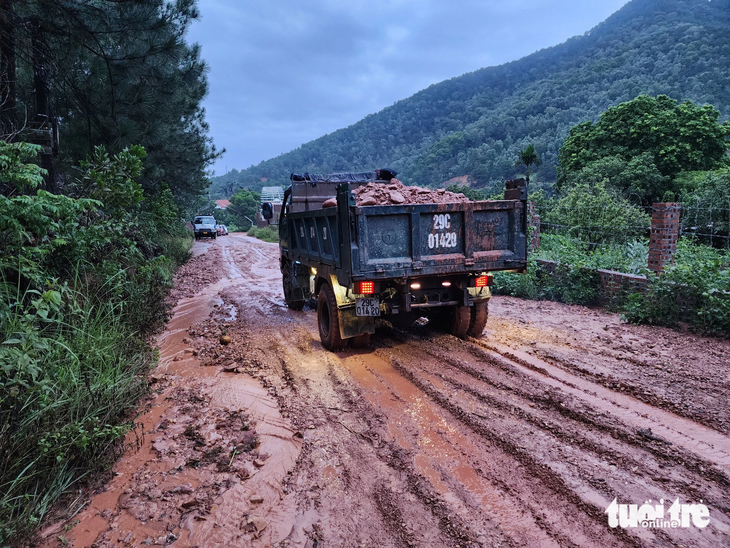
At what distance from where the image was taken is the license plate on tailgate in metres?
5.34

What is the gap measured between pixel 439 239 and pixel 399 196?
0.75 meters

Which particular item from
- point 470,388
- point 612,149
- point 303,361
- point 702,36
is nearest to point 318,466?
point 470,388

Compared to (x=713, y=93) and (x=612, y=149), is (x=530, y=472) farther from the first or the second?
(x=713, y=93)

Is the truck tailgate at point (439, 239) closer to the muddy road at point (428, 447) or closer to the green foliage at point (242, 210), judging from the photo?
the muddy road at point (428, 447)

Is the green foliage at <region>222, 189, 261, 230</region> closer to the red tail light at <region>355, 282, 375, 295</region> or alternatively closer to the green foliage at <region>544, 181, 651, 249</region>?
the green foliage at <region>544, 181, 651, 249</region>

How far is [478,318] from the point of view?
6.17 metres

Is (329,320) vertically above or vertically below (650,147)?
below

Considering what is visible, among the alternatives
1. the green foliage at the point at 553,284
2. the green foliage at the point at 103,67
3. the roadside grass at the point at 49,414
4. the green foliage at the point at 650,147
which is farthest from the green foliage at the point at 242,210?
the roadside grass at the point at 49,414

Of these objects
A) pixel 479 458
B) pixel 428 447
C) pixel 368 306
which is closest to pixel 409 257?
pixel 368 306

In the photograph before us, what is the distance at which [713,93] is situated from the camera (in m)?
44.4

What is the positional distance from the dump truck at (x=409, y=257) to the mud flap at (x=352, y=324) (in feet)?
0.04

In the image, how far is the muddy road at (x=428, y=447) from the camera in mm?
2625

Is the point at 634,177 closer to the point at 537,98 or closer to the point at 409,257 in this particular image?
the point at 409,257

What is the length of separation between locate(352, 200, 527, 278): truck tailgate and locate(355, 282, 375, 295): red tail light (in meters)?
0.16
